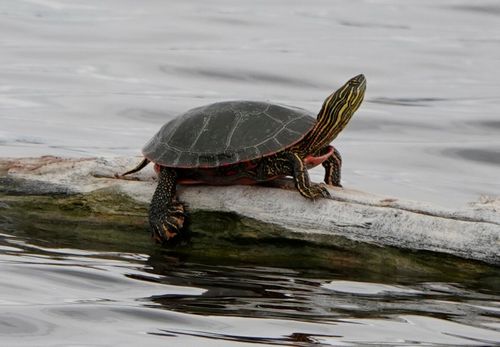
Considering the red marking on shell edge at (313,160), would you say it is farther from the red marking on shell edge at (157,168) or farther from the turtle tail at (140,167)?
the turtle tail at (140,167)

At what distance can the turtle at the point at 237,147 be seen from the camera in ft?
25.7

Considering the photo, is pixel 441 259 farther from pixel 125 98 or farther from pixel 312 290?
pixel 125 98

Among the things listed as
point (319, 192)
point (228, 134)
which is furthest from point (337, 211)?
point (228, 134)

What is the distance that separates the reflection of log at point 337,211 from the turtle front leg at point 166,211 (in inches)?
4.3

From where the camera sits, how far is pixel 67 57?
19.9m

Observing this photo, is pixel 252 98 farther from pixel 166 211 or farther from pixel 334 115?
pixel 166 211

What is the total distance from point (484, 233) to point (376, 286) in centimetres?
67

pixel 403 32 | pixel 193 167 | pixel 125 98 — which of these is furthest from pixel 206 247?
pixel 403 32

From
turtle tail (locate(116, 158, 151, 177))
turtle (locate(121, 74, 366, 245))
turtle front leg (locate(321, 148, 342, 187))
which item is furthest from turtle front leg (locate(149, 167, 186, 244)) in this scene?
turtle front leg (locate(321, 148, 342, 187))

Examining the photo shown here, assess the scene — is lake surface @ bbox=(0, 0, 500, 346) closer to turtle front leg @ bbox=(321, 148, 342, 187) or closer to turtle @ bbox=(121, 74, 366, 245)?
turtle @ bbox=(121, 74, 366, 245)

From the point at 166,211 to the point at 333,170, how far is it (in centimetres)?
113

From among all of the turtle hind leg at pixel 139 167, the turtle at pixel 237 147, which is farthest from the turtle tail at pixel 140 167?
the turtle at pixel 237 147

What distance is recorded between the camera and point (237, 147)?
25.8 ft

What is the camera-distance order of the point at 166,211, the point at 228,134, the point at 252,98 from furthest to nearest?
the point at 252,98, the point at 228,134, the point at 166,211
